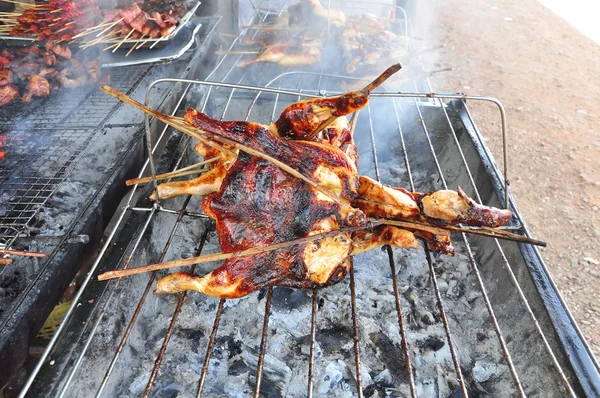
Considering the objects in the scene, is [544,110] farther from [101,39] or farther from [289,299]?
[101,39]

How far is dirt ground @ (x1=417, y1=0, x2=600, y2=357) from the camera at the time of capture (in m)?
4.43

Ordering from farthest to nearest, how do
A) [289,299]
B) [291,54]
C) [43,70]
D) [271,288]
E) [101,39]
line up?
[291,54] → [101,39] → [43,70] → [289,299] → [271,288]

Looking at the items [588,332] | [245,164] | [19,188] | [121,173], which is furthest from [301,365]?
[588,332]

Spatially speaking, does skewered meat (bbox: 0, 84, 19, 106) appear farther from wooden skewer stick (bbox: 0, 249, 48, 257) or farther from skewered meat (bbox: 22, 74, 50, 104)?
wooden skewer stick (bbox: 0, 249, 48, 257)

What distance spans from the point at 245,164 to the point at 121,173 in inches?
49.8

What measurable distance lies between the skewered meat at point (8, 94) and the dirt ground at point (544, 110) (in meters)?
5.80

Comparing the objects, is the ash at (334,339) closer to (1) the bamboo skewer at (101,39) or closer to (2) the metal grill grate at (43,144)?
(2) the metal grill grate at (43,144)

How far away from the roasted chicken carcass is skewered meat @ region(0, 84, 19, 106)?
291 centimetres

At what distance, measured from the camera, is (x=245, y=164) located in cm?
242

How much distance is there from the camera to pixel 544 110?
7070 mm

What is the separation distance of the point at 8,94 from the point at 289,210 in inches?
141

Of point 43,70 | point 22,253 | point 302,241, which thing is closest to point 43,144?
point 43,70

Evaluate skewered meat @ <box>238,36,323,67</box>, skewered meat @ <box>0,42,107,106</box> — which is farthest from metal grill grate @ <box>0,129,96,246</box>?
skewered meat @ <box>238,36,323,67</box>

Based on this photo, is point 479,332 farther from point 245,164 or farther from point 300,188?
point 245,164
